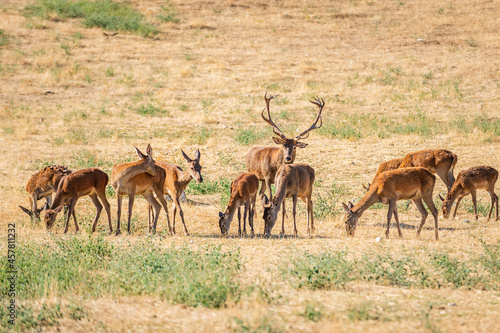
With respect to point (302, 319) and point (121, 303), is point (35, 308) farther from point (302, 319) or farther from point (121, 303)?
point (302, 319)

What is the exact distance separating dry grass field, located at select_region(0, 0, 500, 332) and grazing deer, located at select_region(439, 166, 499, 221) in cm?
50

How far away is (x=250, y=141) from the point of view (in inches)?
814

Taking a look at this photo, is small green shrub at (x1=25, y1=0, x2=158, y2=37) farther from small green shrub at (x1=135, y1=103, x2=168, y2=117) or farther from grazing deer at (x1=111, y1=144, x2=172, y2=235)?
grazing deer at (x1=111, y1=144, x2=172, y2=235)

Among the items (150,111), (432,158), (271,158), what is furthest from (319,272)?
(150,111)

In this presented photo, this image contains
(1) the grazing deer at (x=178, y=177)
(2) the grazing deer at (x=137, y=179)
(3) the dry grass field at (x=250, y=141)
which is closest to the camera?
(3) the dry grass field at (x=250, y=141)

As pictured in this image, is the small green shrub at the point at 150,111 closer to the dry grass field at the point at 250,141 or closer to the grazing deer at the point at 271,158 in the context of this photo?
the dry grass field at the point at 250,141

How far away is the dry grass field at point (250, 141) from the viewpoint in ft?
25.2

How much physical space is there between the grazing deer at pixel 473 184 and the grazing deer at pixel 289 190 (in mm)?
3739

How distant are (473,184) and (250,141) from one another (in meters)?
8.09

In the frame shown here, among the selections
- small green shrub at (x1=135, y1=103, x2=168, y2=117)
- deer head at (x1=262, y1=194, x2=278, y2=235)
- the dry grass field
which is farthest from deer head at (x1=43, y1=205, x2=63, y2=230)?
small green shrub at (x1=135, y1=103, x2=168, y2=117)

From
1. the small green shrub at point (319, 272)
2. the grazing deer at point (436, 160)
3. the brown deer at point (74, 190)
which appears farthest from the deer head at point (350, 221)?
the brown deer at point (74, 190)

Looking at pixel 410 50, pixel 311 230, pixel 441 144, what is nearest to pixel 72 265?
pixel 311 230

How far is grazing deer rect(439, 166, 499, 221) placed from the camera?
48.1 ft

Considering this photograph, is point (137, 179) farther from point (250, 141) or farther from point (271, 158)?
point (250, 141)
